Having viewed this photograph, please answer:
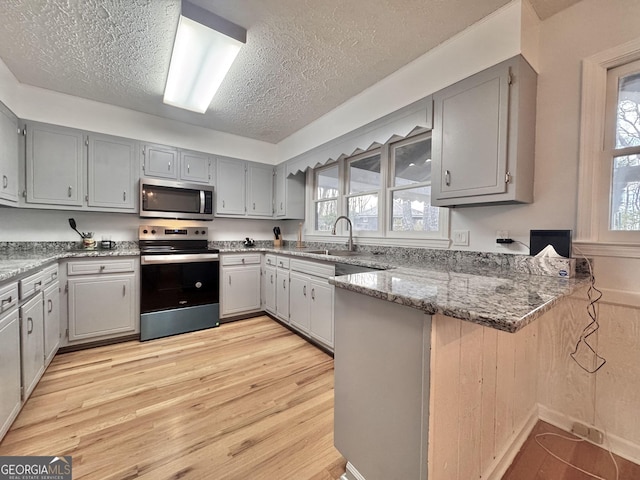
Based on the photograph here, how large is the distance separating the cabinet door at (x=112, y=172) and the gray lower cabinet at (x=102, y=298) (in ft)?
2.33

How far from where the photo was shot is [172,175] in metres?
3.25

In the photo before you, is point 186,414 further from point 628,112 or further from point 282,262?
point 628,112

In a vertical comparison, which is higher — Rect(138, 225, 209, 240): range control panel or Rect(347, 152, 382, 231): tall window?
Rect(347, 152, 382, 231): tall window

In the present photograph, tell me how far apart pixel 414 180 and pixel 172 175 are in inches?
112

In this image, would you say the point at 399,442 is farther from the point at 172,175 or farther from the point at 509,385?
the point at 172,175

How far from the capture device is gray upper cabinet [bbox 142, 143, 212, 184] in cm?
311

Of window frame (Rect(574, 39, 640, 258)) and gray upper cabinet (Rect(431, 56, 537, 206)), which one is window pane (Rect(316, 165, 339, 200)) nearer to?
gray upper cabinet (Rect(431, 56, 537, 206))

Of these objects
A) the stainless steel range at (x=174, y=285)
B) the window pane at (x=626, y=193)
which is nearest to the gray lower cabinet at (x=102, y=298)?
the stainless steel range at (x=174, y=285)

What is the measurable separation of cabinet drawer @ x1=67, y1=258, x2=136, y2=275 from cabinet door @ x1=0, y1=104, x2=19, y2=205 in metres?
0.73

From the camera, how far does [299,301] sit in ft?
9.36

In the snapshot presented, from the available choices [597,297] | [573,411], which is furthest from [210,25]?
[573,411]

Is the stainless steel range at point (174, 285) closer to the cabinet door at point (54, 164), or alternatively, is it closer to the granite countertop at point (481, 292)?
the cabinet door at point (54, 164)

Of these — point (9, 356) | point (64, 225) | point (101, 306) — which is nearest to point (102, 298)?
point (101, 306)

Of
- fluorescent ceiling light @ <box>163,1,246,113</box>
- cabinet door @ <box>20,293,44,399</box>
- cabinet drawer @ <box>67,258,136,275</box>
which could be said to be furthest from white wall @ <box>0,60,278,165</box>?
cabinet door @ <box>20,293,44,399</box>
